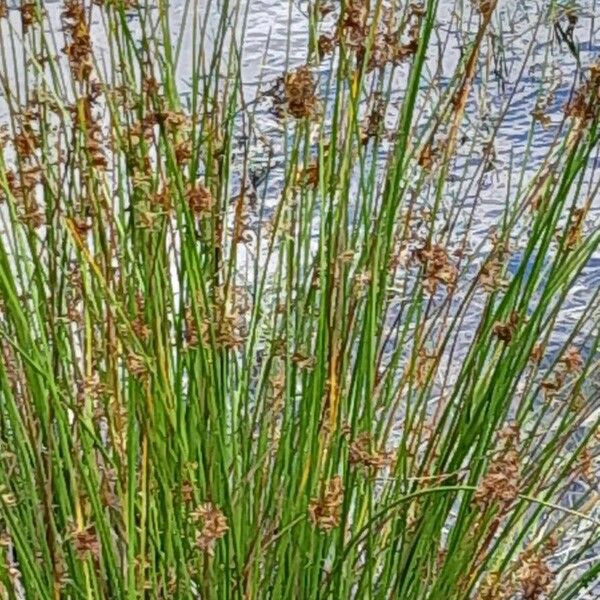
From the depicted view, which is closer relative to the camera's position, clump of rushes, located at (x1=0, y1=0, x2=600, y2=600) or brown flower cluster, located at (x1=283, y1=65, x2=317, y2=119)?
brown flower cluster, located at (x1=283, y1=65, x2=317, y2=119)

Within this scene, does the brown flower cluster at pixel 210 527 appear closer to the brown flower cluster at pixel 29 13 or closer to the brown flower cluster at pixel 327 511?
the brown flower cluster at pixel 327 511

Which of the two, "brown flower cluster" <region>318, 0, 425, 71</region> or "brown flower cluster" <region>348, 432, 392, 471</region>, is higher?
"brown flower cluster" <region>318, 0, 425, 71</region>

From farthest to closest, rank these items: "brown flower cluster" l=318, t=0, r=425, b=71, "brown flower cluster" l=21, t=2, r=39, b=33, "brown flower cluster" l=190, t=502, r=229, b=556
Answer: "brown flower cluster" l=21, t=2, r=39, b=33
"brown flower cluster" l=318, t=0, r=425, b=71
"brown flower cluster" l=190, t=502, r=229, b=556

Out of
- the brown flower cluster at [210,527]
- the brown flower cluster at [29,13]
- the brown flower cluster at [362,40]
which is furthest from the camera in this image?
the brown flower cluster at [29,13]

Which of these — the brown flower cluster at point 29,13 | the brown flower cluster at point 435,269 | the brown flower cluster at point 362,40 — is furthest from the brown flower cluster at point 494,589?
the brown flower cluster at point 29,13

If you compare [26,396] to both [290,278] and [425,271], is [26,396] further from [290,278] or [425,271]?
[425,271]

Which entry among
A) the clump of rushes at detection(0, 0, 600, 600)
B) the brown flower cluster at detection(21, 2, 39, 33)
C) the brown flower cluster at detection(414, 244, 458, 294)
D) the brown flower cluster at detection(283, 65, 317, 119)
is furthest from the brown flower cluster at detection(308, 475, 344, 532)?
the brown flower cluster at detection(21, 2, 39, 33)

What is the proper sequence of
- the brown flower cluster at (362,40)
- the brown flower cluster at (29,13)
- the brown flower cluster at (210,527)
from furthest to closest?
the brown flower cluster at (29,13) < the brown flower cluster at (362,40) < the brown flower cluster at (210,527)

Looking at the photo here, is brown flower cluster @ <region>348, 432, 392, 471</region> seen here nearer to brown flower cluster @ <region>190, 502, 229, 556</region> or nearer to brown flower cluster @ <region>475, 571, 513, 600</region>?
brown flower cluster @ <region>190, 502, 229, 556</region>

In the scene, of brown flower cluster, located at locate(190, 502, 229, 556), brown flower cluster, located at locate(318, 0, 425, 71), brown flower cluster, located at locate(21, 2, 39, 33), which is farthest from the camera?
brown flower cluster, located at locate(21, 2, 39, 33)

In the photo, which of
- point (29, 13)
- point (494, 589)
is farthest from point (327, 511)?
point (29, 13)

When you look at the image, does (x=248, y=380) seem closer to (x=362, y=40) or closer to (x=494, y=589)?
(x=494, y=589)
